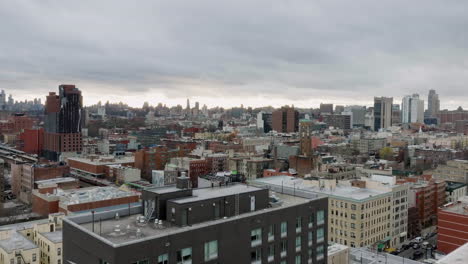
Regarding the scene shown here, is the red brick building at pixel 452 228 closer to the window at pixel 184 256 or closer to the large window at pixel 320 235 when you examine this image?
the large window at pixel 320 235

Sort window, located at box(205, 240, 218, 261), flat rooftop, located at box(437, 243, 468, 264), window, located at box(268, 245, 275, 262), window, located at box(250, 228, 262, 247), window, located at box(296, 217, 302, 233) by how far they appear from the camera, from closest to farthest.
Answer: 1. flat rooftop, located at box(437, 243, 468, 264)
2. window, located at box(205, 240, 218, 261)
3. window, located at box(250, 228, 262, 247)
4. window, located at box(268, 245, 275, 262)
5. window, located at box(296, 217, 302, 233)

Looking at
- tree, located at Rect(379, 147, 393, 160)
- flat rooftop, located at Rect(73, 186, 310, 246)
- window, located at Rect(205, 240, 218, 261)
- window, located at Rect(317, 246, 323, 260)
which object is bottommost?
Answer: tree, located at Rect(379, 147, 393, 160)

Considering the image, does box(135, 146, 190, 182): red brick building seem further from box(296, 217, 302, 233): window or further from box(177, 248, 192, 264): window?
box(177, 248, 192, 264): window

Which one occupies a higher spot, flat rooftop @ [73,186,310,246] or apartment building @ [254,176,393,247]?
flat rooftop @ [73,186,310,246]

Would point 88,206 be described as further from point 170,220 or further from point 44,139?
point 44,139

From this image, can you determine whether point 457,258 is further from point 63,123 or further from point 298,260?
point 63,123

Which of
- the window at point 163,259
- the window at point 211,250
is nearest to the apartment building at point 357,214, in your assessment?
the window at point 211,250

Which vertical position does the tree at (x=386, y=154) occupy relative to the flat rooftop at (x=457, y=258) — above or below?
below

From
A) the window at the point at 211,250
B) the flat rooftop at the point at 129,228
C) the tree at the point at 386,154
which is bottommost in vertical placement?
the tree at the point at 386,154

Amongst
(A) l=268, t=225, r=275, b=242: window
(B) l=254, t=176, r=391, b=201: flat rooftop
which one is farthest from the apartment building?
(A) l=268, t=225, r=275, b=242: window

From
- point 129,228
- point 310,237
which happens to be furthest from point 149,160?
point 129,228
